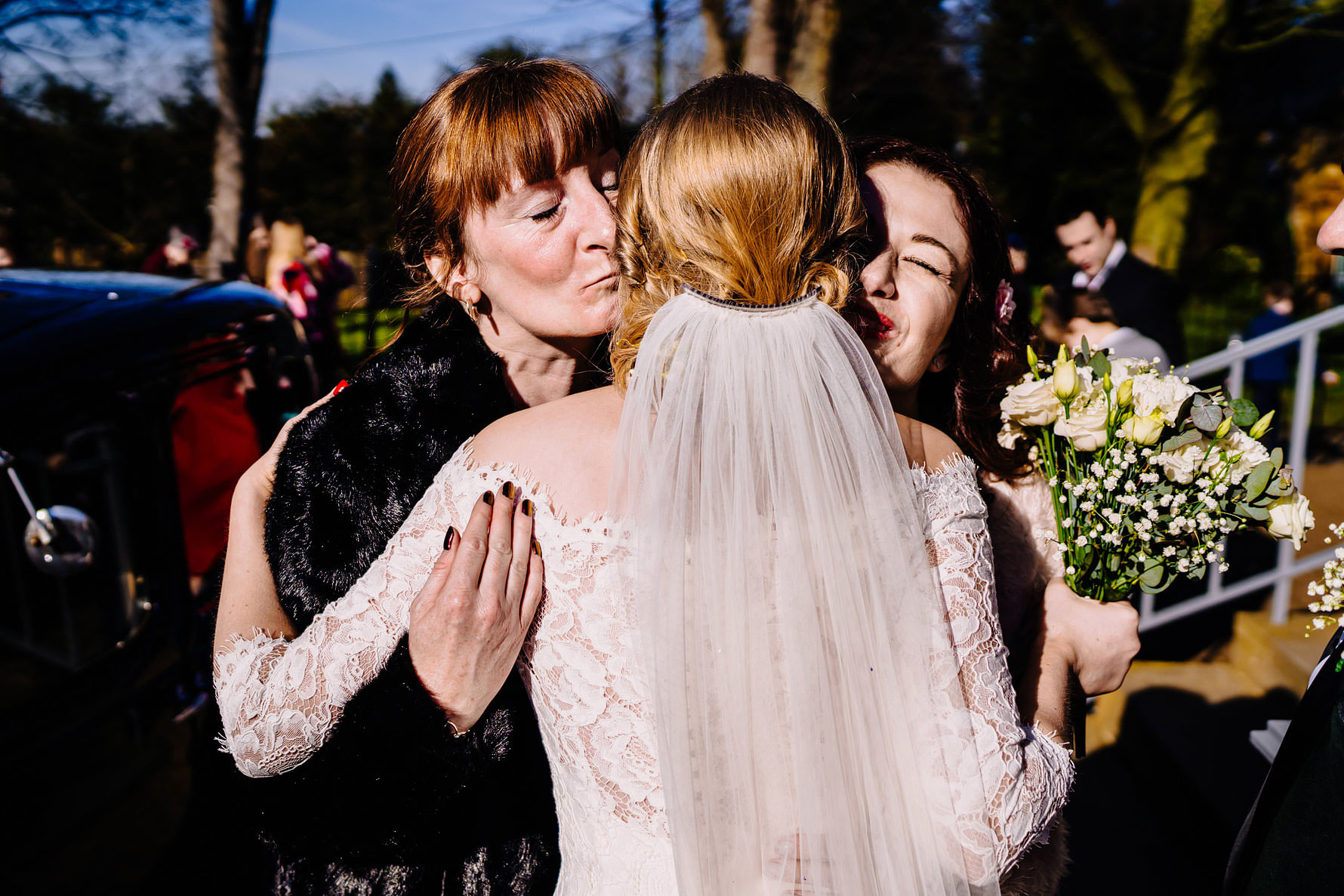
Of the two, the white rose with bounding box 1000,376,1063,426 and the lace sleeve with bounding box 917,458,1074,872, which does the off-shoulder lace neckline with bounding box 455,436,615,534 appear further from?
the white rose with bounding box 1000,376,1063,426

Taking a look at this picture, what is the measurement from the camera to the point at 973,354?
82.7 inches

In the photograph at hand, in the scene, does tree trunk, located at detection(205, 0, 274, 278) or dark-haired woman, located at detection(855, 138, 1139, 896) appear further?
tree trunk, located at detection(205, 0, 274, 278)

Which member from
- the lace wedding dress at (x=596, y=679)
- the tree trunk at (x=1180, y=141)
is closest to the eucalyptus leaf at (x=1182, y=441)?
the lace wedding dress at (x=596, y=679)

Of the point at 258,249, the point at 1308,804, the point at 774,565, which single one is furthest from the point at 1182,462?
the point at 258,249

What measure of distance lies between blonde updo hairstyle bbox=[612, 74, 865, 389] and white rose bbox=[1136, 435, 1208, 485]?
909 millimetres

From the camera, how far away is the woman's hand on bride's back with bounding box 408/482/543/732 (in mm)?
1364

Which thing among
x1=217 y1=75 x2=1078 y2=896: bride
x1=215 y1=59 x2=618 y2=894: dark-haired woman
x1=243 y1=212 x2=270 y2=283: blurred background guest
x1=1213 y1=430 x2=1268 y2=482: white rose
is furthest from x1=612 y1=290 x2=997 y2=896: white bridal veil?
x1=243 y1=212 x2=270 y2=283: blurred background guest

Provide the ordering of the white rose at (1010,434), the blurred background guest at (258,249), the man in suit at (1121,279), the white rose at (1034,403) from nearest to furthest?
the white rose at (1034,403) < the white rose at (1010,434) < the man in suit at (1121,279) < the blurred background guest at (258,249)

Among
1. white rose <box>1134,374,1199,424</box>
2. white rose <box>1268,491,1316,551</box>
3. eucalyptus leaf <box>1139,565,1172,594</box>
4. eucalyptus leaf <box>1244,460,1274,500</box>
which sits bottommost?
eucalyptus leaf <box>1139,565,1172,594</box>

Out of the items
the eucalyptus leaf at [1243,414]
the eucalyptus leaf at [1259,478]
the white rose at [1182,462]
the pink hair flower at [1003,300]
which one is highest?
the pink hair flower at [1003,300]

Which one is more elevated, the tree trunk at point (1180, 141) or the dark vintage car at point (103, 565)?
the tree trunk at point (1180, 141)

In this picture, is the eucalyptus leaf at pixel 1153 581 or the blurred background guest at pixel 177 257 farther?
the blurred background guest at pixel 177 257

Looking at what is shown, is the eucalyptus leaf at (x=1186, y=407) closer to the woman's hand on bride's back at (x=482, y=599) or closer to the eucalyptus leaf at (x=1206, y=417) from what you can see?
the eucalyptus leaf at (x=1206, y=417)

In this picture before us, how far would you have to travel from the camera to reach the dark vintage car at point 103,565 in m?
1.93
